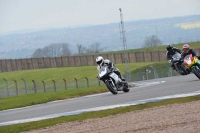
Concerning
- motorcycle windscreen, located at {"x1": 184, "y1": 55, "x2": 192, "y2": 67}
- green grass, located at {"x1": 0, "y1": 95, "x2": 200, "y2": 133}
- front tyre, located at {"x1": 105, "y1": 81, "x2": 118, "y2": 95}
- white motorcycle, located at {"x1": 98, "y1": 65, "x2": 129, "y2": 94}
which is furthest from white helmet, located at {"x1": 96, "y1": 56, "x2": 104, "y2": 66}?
green grass, located at {"x1": 0, "y1": 95, "x2": 200, "y2": 133}

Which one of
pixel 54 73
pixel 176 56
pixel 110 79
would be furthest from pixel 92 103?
pixel 54 73

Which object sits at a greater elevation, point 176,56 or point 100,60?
point 100,60

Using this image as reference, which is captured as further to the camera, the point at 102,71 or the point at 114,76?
the point at 114,76

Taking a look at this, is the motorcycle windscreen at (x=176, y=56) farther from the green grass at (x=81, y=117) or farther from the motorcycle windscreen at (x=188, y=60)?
the green grass at (x=81, y=117)

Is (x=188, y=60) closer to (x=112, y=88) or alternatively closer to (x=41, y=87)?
(x=112, y=88)

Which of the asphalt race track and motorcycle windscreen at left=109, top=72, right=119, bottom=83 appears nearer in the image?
the asphalt race track

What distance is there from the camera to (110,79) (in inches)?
1037

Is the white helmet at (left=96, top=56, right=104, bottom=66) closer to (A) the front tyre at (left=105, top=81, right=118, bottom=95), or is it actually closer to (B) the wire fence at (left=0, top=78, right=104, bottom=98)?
(A) the front tyre at (left=105, top=81, right=118, bottom=95)

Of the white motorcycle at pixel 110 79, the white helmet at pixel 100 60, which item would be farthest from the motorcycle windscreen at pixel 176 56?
the white helmet at pixel 100 60

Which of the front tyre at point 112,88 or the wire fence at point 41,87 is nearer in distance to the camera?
the front tyre at point 112,88

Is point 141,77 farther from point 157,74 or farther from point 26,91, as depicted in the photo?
point 26,91

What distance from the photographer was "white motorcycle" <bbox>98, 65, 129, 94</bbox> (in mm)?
26297

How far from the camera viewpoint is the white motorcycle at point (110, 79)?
26297 mm

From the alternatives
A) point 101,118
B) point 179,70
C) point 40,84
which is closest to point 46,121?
point 101,118
